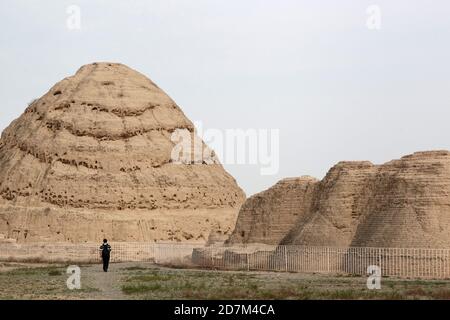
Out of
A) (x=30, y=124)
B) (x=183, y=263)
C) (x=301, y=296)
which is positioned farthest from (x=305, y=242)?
(x=30, y=124)

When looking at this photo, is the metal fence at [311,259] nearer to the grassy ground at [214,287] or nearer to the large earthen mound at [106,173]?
the grassy ground at [214,287]

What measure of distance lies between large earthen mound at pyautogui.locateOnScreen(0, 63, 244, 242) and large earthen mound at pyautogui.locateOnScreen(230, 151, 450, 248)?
1754cm

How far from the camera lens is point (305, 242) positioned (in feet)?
108

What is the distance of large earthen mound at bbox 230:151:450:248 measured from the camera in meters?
30.0

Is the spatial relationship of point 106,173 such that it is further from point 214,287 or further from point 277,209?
point 214,287

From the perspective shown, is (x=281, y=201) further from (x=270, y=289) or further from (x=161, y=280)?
(x=270, y=289)

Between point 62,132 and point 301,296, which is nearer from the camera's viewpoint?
point 301,296

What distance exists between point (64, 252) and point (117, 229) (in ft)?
22.1

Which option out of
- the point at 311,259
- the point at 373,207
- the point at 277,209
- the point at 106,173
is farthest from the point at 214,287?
the point at 106,173

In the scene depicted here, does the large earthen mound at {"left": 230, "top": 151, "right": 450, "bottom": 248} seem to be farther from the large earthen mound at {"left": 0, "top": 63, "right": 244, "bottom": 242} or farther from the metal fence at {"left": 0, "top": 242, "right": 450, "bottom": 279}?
the large earthen mound at {"left": 0, "top": 63, "right": 244, "bottom": 242}

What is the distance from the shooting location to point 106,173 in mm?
55062

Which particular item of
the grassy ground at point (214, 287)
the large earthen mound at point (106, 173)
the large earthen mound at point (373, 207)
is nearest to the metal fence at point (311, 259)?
the large earthen mound at point (373, 207)

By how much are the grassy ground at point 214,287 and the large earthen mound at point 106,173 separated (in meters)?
22.2

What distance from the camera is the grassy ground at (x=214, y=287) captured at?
2091 cm
